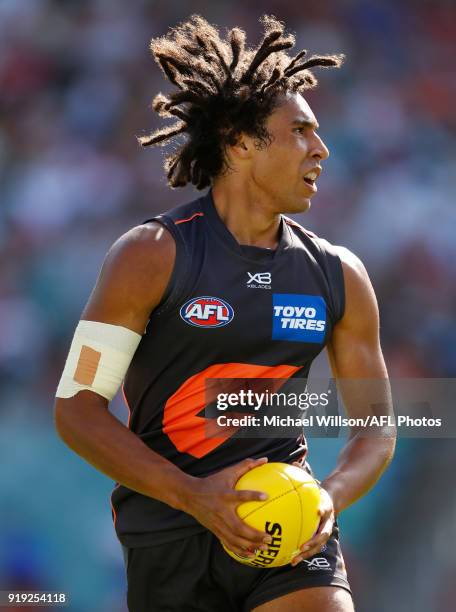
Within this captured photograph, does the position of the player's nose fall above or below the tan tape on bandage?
above

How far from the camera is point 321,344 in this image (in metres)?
3.96

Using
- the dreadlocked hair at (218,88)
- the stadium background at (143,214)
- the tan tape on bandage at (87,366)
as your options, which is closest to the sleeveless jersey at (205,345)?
the tan tape on bandage at (87,366)

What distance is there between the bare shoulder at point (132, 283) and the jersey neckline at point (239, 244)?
1.03ft

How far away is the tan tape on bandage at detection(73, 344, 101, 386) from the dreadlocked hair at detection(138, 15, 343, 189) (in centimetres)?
109

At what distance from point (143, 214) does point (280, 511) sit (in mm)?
5659

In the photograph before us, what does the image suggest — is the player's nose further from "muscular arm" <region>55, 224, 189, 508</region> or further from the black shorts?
the black shorts

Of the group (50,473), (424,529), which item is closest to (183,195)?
(50,473)

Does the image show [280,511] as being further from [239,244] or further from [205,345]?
[239,244]

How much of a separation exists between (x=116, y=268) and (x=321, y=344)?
0.90 m

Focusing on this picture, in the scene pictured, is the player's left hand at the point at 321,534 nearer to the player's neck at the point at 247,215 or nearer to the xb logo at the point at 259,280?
the xb logo at the point at 259,280

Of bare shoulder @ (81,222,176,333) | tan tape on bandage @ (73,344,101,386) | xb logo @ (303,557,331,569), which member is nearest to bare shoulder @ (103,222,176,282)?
bare shoulder @ (81,222,176,333)

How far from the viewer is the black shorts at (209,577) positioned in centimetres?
352

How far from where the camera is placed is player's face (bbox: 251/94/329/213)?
408 centimetres

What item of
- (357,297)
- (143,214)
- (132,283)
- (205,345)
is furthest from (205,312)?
(143,214)
